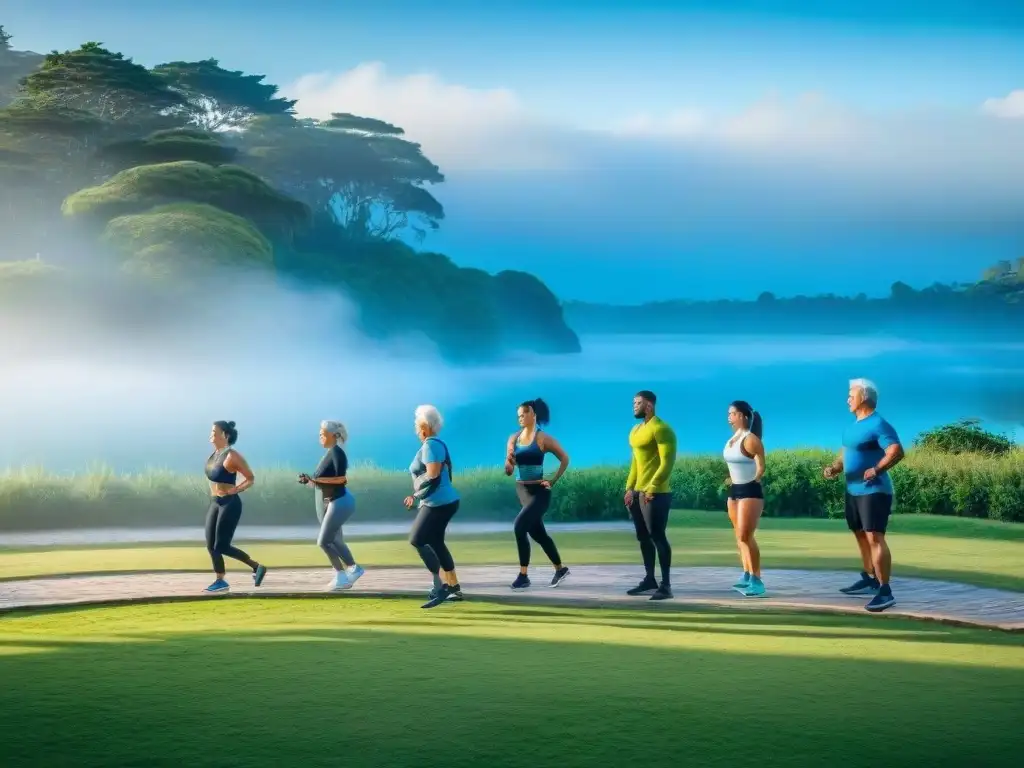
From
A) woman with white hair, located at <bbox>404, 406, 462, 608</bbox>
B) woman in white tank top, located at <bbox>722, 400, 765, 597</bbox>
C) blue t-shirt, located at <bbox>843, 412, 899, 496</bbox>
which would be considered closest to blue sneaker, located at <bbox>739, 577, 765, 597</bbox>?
woman in white tank top, located at <bbox>722, 400, 765, 597</bbox>

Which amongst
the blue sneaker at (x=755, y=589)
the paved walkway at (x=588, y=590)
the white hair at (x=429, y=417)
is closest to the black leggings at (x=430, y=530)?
the white hair at (x=429, y=417)

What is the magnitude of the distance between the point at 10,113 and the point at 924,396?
44145 millimetres

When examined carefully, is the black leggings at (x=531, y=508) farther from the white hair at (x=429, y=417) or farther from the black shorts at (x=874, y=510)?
the black shorts at (x=874, y=510)

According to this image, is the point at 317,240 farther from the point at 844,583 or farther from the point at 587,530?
the point at 844,583

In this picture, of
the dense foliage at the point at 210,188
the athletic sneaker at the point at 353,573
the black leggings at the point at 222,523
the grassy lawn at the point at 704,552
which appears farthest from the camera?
the dense foliage at the point at 210,188

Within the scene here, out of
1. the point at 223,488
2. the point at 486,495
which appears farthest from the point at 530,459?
the point at 486,495

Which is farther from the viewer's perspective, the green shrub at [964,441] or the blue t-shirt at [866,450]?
the green shrub at [964,441]

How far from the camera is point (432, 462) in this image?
1136cm

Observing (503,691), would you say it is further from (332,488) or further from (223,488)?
(223,488)

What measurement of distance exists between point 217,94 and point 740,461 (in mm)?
58356

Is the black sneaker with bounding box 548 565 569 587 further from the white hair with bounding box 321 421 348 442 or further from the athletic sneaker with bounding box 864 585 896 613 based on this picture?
the athletic sneaker with bounding box 864 585 896 613

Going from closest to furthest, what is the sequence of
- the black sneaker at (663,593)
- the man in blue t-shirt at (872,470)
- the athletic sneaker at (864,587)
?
the man in blue t-shirt at (872,470), the black sneaker at (663,593), the athletic sneaker at (864,587)

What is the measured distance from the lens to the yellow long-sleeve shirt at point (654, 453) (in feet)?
38.8

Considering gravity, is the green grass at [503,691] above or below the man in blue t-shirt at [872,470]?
below
